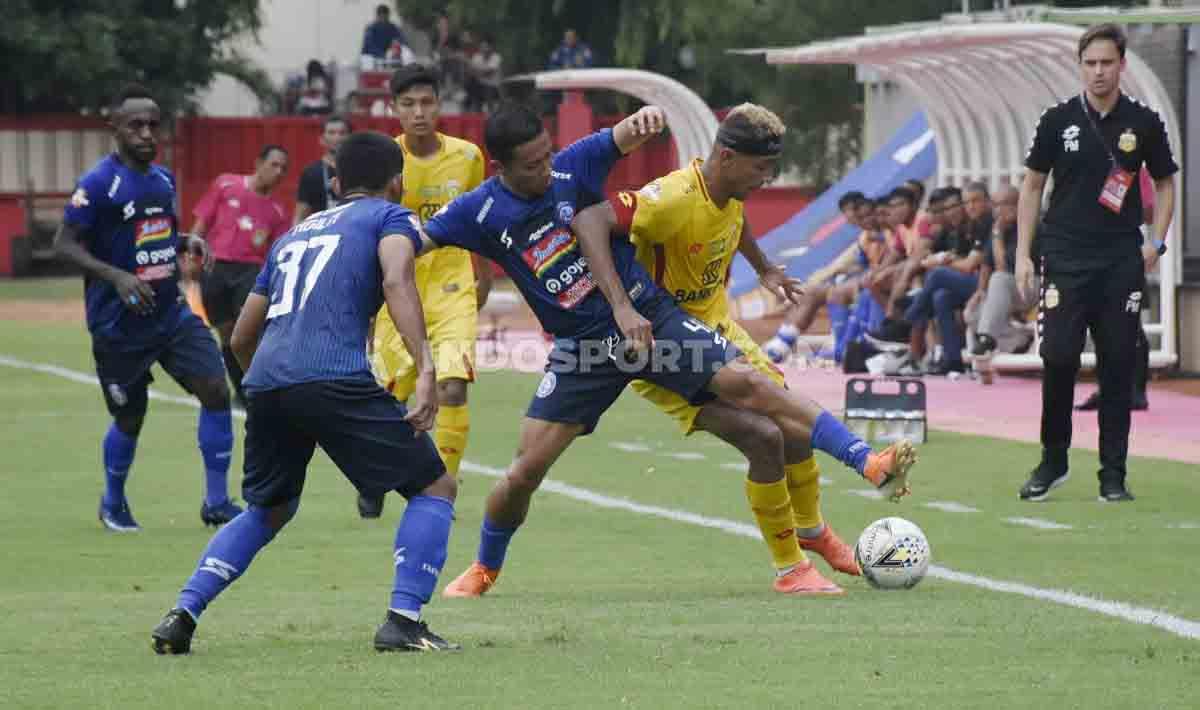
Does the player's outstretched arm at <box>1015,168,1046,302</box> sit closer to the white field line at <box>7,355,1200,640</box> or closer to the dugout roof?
the white field line at <box>7,355,1200,640</box>

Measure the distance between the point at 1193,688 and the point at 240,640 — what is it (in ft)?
10.2

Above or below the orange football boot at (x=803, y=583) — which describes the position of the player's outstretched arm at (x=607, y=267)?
above

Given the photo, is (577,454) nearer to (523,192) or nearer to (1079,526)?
(1079,526)

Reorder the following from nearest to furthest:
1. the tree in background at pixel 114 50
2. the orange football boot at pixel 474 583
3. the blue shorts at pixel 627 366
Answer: the blue shorts at pixel 627 366
the orange football boot at pixel 474 583
the tree in background at pixel 114 50

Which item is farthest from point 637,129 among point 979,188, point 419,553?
point 979,188

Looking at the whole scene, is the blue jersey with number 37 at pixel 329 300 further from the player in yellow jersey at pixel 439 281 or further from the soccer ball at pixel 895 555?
the player in yellow jersey at pixel 439 281

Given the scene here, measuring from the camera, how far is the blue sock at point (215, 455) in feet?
39.2

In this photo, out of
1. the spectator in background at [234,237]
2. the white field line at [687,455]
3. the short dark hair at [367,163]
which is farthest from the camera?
the spectator in background at [234,237]

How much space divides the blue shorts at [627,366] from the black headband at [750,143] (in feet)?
2.14

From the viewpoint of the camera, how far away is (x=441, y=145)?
12.3 m

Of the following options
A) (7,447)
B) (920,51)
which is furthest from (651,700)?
(920,51)

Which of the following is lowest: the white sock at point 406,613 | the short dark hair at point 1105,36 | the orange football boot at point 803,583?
the orange football boot at point 803,583

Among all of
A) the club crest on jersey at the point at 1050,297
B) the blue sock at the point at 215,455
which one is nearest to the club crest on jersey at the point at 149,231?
the blue sock at the point at 215,455

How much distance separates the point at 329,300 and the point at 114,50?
35.1 m
